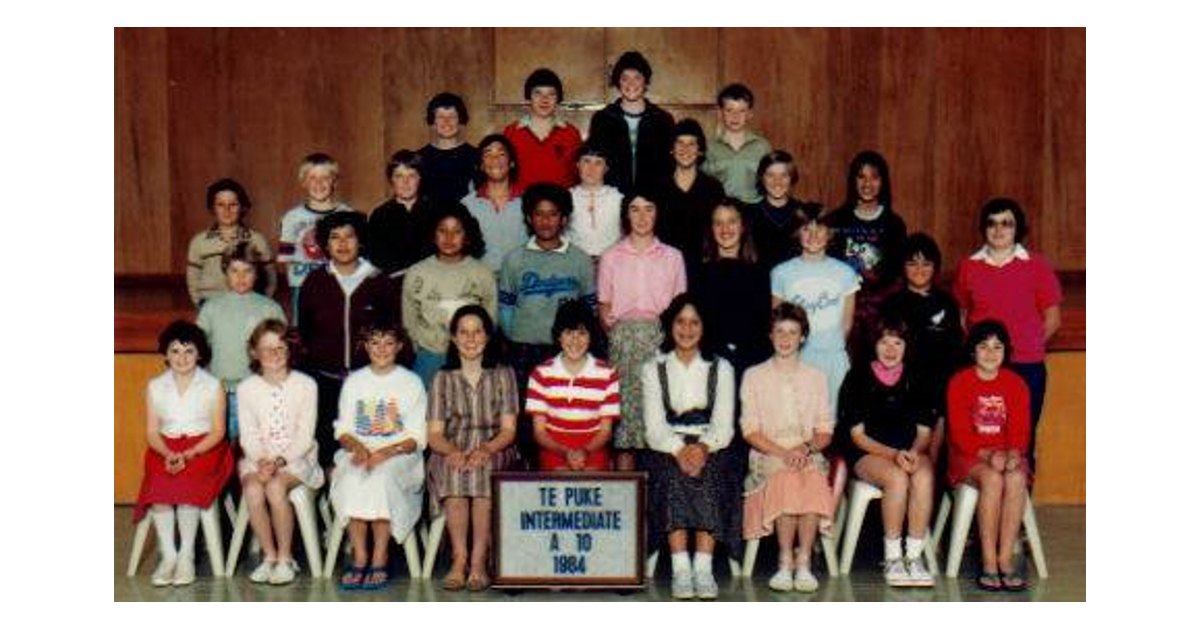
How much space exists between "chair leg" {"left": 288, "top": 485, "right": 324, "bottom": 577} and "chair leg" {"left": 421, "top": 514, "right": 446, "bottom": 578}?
453 mm

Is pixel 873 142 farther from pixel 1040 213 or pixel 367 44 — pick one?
pixel 367 44

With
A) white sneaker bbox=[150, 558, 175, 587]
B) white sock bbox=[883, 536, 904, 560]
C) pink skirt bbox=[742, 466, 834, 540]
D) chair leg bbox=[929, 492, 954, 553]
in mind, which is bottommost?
white sneaker bbox=[150, 558, 175, 587]

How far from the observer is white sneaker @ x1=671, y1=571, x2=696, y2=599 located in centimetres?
729

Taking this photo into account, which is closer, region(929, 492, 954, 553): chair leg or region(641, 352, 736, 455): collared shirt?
region(641, 352, 736, 455): collared shirt

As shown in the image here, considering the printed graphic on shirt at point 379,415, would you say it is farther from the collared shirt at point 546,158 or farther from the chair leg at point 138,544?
the collared shirt at point 546,158

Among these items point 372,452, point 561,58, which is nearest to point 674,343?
point 372,452

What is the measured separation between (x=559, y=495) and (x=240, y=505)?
1455 mm

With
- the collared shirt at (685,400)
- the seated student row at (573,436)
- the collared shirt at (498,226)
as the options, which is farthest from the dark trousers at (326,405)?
the collared shirt at (685,400)

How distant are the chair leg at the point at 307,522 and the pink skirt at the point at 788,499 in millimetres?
1790

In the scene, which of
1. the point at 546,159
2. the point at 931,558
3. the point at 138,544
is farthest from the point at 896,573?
the point at 138,544

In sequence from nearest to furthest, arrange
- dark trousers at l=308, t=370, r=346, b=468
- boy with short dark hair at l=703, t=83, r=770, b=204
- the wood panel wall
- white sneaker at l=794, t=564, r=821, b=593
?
white sneaker at l=794, t=564, r=821, b=593
dark trousers at l=308, t=370, r=346, b=468
boy with short dark hair at l=703, t=83, r=770, b=204
the wood panel wall

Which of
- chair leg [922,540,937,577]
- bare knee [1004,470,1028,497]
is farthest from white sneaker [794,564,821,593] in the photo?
bare knee [1004,470,1028,497]

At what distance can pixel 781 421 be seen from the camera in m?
7.50

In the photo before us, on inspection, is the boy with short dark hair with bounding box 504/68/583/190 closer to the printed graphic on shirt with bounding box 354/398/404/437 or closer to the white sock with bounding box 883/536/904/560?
the printed graphic on shirt with bounding box 354/398/404/437
